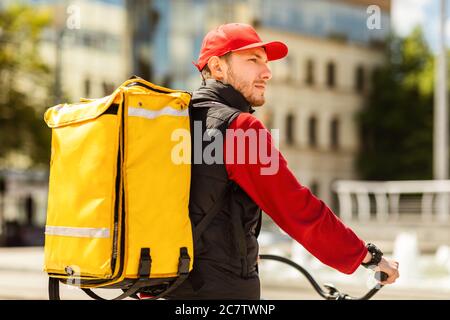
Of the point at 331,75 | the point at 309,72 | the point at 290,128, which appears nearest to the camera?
the point at 290,128

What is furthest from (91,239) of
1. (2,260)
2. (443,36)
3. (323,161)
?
(323,161)

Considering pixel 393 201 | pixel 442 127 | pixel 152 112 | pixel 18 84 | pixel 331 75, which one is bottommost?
pixel 393 201

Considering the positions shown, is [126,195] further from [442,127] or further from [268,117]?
[268,117]

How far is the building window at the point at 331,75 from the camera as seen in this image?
58550 mm

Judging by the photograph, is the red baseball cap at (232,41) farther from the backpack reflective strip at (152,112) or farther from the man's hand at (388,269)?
the man's hand at (388,269)

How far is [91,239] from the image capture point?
109 inches

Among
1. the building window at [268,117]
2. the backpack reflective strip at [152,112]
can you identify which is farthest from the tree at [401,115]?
the backpack reflective strip at [152,112]

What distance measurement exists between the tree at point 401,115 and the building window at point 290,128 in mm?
3995

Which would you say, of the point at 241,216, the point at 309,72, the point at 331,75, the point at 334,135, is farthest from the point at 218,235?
the point at 334,135

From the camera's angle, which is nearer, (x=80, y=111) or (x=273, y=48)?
(x=80, y=111)

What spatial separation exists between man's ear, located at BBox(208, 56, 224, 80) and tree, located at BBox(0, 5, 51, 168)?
35693 millimetres

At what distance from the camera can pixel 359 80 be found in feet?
194

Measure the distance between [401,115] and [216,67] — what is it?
52.7m
